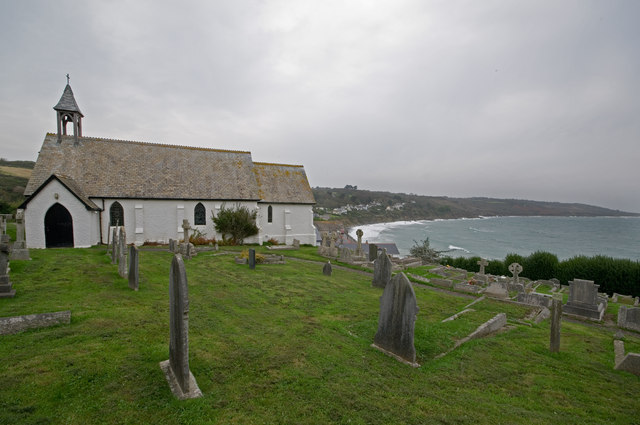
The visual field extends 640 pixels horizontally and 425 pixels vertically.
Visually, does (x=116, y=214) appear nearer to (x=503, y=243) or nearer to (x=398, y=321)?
(x=398, y=321)

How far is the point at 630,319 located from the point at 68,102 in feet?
113

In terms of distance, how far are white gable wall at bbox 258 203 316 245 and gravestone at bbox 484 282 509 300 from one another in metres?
18.7

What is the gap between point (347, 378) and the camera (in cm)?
534

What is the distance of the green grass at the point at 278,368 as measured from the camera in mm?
4262

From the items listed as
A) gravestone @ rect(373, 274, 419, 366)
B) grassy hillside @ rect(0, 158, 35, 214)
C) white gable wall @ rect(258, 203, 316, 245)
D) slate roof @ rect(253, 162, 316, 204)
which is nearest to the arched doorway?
white gable wall @ rect(258, 203, 316, 245)

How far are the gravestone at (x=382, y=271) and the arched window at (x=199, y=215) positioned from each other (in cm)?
1718

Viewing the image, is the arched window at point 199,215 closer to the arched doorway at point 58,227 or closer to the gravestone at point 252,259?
the arched doorway at point 58,227

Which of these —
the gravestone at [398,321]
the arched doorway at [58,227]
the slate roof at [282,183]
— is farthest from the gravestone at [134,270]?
the slate roof at [282,183]

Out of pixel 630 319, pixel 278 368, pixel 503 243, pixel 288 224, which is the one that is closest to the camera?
pixel 278 368

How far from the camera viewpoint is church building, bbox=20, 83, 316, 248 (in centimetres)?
1972

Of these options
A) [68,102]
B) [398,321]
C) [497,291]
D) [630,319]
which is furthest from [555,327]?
[68,102]

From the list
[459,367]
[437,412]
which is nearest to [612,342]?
[459,367]

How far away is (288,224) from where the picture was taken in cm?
2973

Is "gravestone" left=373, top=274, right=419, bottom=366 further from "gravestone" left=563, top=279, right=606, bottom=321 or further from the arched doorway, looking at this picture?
the arched doorway
